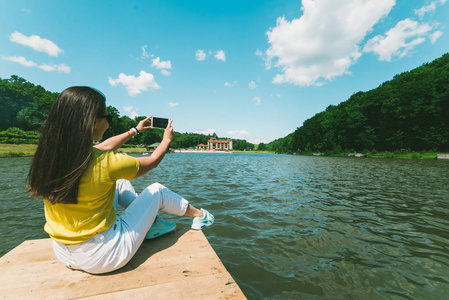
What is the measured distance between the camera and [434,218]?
197 inches

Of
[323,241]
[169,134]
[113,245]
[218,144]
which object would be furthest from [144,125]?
[218,144]

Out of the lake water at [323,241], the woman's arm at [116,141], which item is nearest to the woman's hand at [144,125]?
the woman's arm at [116,141]

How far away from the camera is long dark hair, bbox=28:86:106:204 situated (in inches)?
61.7

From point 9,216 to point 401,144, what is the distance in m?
62.6

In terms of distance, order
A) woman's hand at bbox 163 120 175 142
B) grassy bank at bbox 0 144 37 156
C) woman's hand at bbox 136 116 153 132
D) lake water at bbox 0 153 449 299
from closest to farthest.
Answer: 1. woman's hand at bbox 163 120 175 142
2. lake water at bbox 0 153 449 299
3. woman's hand at bbox 136 116 153 132
4. grassy bank at bbox 0 144 37 156

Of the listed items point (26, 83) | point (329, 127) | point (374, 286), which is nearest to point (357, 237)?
point (374, 286)

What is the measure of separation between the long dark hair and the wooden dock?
783 mm

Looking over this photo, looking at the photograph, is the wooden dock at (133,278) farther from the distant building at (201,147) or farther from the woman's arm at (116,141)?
the distant building at (201,147)

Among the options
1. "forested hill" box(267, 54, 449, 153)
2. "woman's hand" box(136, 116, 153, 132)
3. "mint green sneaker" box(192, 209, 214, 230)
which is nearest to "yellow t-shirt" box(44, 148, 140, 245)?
"mint green sneaker" box(192, 209, 214, 230)

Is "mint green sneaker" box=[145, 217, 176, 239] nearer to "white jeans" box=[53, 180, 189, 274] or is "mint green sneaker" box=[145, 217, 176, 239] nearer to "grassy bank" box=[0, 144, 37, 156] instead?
"white jeans" box=[53, 180, 189, 274]

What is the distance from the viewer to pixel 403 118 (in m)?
44.8

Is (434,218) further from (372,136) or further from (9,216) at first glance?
(372,136)

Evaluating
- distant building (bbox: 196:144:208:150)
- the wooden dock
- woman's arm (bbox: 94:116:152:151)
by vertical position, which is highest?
distant building (bbox: 196:144:208:150)

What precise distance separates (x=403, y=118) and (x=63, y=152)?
6174 cm
